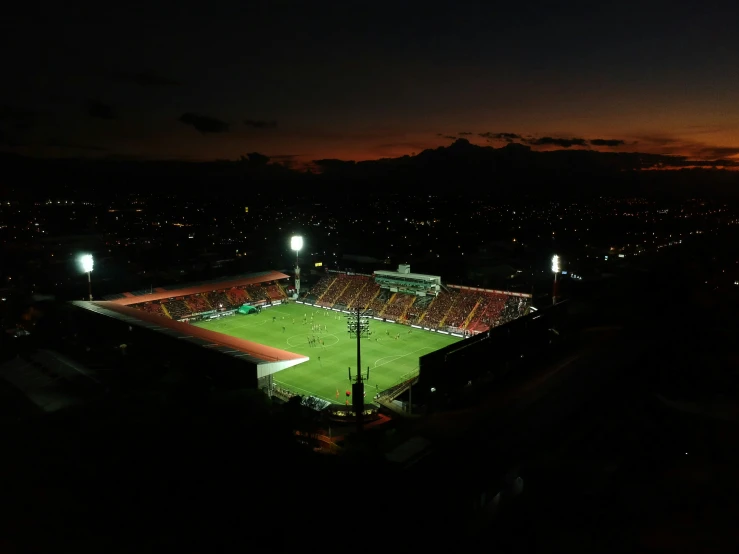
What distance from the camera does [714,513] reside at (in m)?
12.1

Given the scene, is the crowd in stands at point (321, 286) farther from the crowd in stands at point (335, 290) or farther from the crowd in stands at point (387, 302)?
the crowd in stands at point (335, 290)

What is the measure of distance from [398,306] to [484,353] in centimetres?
1663

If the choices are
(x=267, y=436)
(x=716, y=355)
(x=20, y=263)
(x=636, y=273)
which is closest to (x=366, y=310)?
(x=636, y=273)

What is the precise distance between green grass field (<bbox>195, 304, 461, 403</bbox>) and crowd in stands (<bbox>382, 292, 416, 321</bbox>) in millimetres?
1319

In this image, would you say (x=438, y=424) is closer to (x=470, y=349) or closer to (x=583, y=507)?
(x=583, y=507)

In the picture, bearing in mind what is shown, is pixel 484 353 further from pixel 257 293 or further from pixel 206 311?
pixel 257 293

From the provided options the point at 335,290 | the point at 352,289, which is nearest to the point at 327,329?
the point at 352,289

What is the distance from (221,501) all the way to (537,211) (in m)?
141

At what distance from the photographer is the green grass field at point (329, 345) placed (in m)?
26.5

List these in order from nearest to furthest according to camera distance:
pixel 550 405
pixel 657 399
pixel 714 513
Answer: pixel 714 513 → pixel 550 405 → pixel 657 399

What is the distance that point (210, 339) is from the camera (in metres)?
26.3

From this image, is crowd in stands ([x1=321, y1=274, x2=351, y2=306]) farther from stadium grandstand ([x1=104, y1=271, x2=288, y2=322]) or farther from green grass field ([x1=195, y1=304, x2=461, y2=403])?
stadium grandstand ([x1=104, y1=271, x2=288, y2=322])

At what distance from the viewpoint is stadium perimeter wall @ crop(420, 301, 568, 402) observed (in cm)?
2234

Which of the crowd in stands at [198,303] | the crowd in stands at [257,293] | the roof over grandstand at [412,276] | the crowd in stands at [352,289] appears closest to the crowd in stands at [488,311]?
the roof over grandstand at [412,276]
